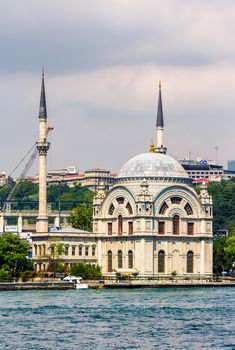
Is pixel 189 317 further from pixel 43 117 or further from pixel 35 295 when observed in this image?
pixel 43 117

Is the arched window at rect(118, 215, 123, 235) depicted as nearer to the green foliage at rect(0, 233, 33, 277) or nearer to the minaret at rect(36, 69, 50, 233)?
the minaret at rect(36, 69, 50, 233)

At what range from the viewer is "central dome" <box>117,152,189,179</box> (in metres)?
129

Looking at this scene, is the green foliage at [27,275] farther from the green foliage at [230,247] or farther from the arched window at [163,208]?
the green foliage at [230,247]

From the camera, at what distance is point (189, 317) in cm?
7738

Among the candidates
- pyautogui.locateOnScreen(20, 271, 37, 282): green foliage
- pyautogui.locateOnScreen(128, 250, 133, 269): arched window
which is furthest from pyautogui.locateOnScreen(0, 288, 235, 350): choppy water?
pyautogui.locateOnScreen(128, 250, 133, 269): arched window

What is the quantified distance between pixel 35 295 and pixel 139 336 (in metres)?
35.4

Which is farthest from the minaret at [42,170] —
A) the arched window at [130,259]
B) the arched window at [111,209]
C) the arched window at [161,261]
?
the arched window at [161,261]

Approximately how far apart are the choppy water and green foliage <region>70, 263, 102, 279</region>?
18.0 m

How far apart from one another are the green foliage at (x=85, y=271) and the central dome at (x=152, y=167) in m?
10.6

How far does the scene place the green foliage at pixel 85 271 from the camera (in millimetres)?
122375

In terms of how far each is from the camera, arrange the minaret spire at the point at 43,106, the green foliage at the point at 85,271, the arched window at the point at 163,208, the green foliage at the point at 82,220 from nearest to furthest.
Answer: the green foliage at the point at 85,271 → the arched window at the point at 163,208 → the minaret spire at the point at 43,106 → the green foliage at the point at 82,220

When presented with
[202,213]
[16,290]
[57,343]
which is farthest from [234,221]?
[57,343]

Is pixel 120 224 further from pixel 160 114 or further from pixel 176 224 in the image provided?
pixel 160 114

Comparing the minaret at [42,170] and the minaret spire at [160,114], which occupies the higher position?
the minaret spire at [160,114]
